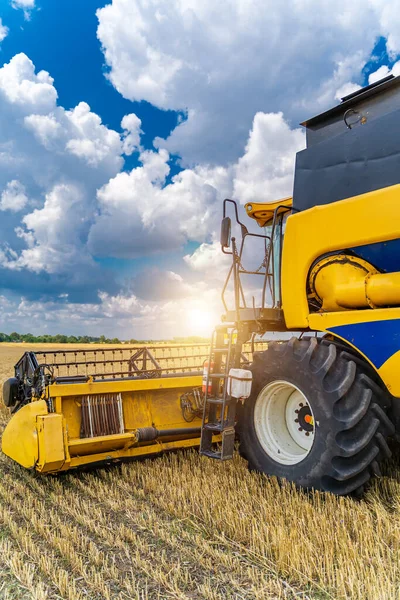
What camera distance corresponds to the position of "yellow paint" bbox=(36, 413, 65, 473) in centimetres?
422

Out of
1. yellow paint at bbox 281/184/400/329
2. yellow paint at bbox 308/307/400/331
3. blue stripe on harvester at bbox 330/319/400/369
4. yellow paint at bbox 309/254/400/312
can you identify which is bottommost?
blue stripe on harvester at bbox 330/319/400/369

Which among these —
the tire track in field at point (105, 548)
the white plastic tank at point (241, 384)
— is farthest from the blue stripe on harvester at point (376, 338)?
the tire track in field at point (105, 548)

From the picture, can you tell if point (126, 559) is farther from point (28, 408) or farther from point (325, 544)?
point (28, 408)

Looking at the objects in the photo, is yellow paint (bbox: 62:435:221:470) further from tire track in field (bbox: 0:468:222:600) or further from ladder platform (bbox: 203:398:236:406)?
ladder platform (bbox: 203:398:236:406)

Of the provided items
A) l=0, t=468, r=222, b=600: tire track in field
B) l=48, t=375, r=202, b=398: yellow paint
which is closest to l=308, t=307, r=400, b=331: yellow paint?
l=48, t=375, r=202, b=398: yellow paint

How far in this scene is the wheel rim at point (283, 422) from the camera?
4.29 meters

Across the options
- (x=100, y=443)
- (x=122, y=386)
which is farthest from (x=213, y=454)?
(x=122, y=386)

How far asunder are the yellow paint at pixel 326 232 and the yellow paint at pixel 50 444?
7.30ft

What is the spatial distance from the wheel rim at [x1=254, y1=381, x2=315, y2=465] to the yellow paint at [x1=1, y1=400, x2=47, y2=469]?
1925 mm

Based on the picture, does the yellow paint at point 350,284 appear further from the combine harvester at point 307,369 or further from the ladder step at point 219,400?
the ladder step at point 219,400

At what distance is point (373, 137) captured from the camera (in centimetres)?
426

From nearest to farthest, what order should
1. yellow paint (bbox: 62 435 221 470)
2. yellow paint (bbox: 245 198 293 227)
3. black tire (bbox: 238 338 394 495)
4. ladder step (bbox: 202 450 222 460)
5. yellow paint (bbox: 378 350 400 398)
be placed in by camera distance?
1. yellow paint (bbox: 378 350 400 398)
2. black tire (bbox: 238 338 394 495)
3. ladder step (bbox: 202 450 222 460)
4. yellow paint (bbox: 62 435 221 470)
5. yellow paint (bbox: 245 198 293 227)

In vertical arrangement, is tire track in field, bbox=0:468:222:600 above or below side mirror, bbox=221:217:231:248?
below

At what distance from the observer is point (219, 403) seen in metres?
4.54
